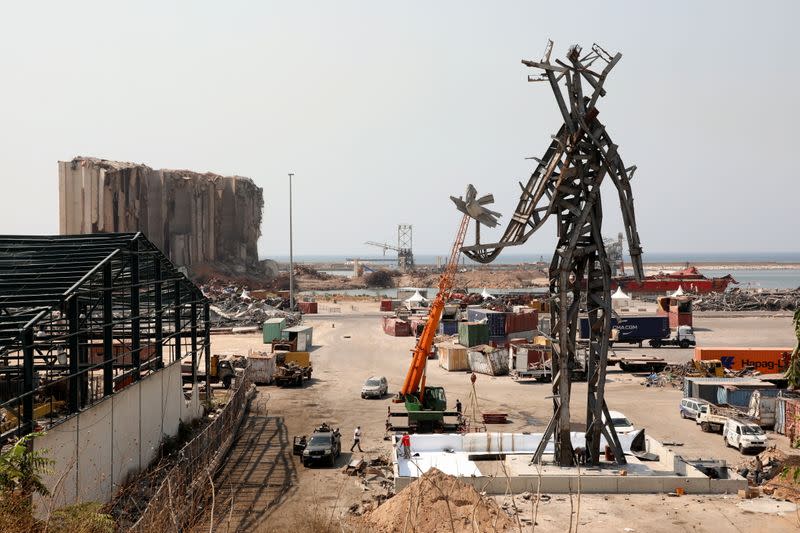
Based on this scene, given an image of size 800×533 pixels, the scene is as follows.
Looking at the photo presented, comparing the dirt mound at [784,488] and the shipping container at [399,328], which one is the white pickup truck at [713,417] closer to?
the dirt mound at [784,488]

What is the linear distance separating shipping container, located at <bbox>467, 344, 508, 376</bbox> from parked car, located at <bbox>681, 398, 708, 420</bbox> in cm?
1455

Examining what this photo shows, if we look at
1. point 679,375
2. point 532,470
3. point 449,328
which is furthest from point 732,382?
point 449,328

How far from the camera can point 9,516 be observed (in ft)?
38.1

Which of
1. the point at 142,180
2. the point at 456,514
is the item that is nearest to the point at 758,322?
the point at 456,514

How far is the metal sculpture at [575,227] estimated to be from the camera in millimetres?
22062

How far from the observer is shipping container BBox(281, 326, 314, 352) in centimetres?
5600

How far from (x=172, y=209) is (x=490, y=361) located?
104143 millimetres

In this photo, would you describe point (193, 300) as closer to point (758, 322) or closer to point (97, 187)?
point (758, 322)

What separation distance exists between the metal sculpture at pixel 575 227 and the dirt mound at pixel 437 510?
14.1 feet

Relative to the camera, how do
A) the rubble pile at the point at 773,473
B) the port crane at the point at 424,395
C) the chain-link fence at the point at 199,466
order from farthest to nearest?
the port crane at the point at 424,395
the rubble pile at the point at 773,473
the chain-link fence at the point at 199,466

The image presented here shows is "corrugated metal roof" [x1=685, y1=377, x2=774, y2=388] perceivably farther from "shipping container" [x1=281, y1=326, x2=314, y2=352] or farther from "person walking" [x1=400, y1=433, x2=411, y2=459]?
"shipping container" [x1=281, y1=326, x2=314, y2=352]

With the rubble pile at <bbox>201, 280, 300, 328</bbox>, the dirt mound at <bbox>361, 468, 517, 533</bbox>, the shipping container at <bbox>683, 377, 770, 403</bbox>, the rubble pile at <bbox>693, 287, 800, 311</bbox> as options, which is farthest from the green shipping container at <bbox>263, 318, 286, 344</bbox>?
the rubble pile at <bbox>693, 287, 800, 311</bbox>

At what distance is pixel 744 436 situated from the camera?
1094 inches

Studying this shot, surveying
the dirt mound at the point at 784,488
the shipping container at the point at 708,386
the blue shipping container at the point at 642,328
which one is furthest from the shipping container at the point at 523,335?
the dirt mound at the point at 784,488
